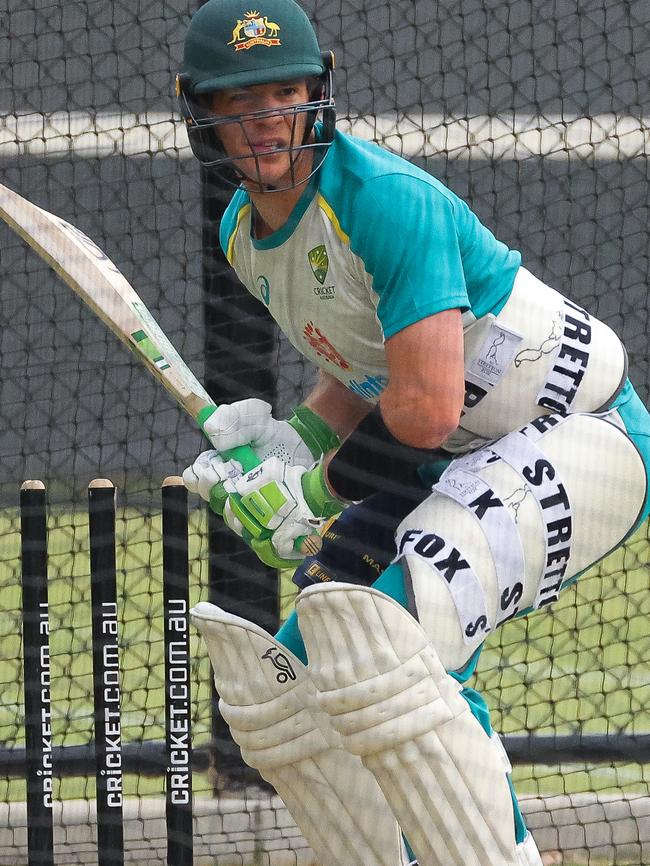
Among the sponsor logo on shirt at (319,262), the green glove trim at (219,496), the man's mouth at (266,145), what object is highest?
the man's mouth at (266,145)

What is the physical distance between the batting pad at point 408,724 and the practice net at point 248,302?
37.6 inches

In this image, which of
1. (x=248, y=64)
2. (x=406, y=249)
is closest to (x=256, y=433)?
(x=406, y=249)

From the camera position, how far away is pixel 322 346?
1838mm

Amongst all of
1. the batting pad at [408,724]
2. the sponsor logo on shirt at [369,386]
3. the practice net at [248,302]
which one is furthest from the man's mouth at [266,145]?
the practice net at [248,302]

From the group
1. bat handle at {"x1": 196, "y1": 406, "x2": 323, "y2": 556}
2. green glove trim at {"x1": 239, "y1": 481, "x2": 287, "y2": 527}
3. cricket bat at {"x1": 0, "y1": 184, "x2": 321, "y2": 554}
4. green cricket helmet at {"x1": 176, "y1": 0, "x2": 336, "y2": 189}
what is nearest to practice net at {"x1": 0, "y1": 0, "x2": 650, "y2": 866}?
cricket bat at {"x1": 0, "y1": 184, "x2": 321, "y2": 554}

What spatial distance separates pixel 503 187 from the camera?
4105 mm

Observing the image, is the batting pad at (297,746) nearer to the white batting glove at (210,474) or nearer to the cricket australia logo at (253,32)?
the white batting glove at (210,474)

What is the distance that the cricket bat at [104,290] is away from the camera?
204 centimetres

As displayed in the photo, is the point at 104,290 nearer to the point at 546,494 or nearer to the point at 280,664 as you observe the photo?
the point at 280,664

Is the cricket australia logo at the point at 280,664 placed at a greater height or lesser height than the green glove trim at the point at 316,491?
lesser

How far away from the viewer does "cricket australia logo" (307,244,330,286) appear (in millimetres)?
1743

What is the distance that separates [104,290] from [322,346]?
430 millimetres

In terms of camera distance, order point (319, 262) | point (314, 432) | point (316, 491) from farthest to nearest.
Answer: point (314, 432), point (316, 491), point (319, 262)

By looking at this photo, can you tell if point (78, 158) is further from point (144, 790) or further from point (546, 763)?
point (546, 763)
